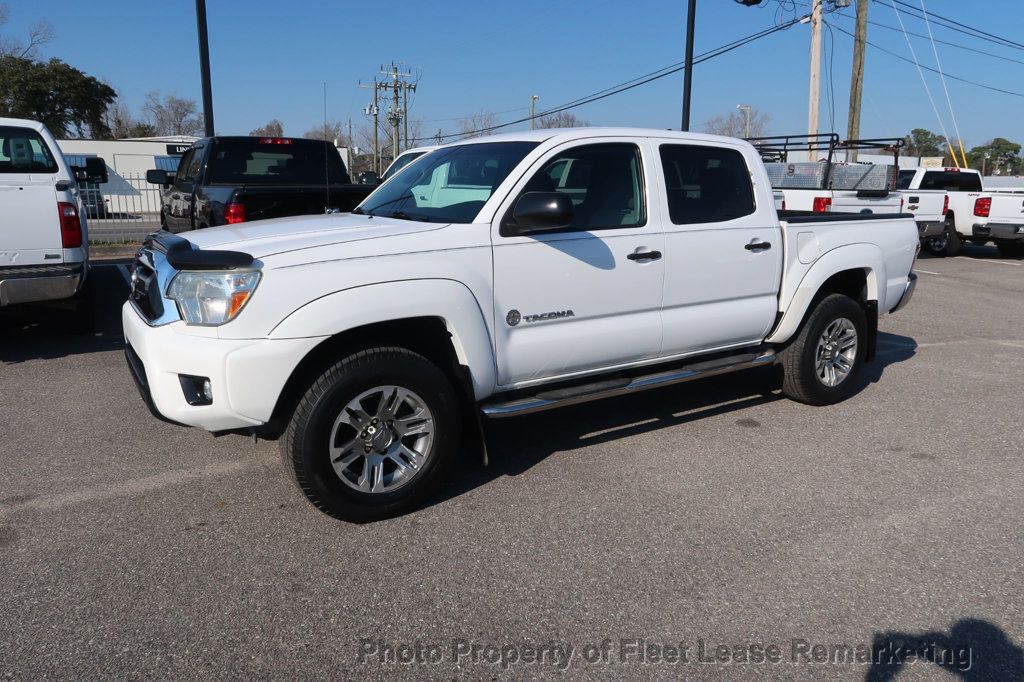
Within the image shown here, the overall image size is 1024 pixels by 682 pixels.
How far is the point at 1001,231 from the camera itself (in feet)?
52.1

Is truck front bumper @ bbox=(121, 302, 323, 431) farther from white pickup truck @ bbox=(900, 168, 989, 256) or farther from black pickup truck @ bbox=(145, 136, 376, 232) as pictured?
white pickup truck @ bbox=(900, 168, 989, 256)

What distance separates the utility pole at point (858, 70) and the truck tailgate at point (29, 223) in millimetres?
19858

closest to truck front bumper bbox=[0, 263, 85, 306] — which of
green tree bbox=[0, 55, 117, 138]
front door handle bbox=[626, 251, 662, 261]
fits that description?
front door handle bbox=[626, 251, 662, 261]

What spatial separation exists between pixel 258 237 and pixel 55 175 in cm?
383

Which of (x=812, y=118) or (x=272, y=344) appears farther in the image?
(x=812, y=118)

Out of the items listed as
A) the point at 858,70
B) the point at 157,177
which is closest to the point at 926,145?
the point at 858,70

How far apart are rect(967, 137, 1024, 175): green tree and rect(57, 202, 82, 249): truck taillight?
72.9 metres

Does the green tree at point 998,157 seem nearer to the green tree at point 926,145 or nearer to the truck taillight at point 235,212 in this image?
the green tree at point 926,145

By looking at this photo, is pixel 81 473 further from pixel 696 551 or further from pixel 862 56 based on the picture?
pixel 862 56

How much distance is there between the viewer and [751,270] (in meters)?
5.27

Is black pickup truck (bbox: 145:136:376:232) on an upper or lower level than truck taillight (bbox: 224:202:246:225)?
upper

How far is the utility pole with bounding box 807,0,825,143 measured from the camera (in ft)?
68.0

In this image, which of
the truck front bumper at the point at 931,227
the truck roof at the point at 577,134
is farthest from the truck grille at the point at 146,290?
the truck front bumper at the point at 931,227

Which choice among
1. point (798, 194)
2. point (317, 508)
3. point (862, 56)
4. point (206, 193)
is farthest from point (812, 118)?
point (317, 508)
